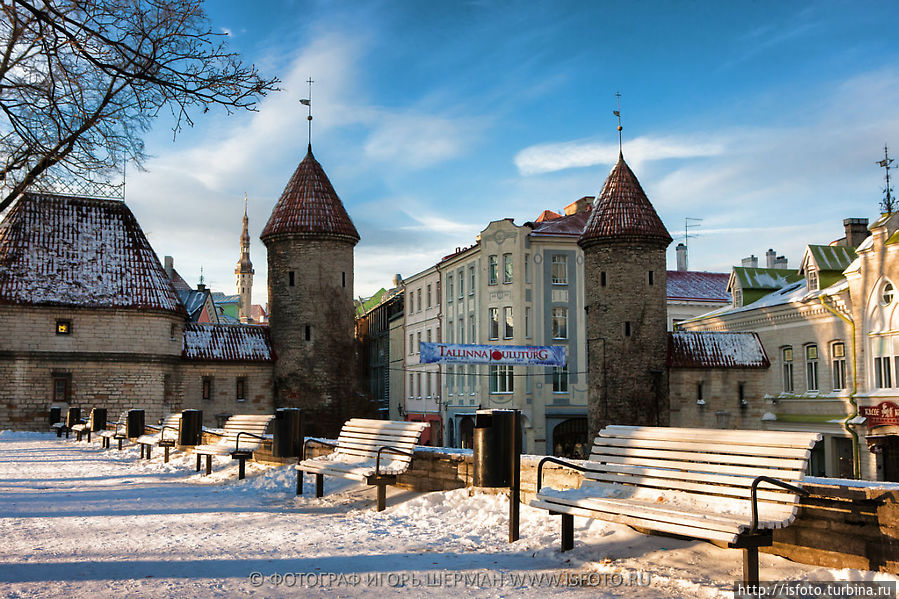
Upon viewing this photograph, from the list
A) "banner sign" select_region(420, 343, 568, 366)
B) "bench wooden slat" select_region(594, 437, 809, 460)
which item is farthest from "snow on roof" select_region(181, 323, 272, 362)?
"bench wooden slat" select_region(594, 437, 809, 460)

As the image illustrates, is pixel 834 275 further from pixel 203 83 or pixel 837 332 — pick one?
pixel 203 83

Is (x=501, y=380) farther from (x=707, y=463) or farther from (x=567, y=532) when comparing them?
(x=707, y=463)

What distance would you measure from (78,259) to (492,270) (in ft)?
66.8

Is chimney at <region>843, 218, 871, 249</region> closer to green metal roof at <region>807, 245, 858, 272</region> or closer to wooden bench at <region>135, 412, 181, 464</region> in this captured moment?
green metal roof at <region>807, 245, 858, 272</region>

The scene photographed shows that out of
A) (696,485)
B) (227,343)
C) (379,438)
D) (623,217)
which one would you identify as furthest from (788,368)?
(696,485)

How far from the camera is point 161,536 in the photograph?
28.1 ft

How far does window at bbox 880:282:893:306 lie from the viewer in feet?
90.5

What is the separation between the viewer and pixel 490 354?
36.5 m

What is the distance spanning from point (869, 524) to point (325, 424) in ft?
108

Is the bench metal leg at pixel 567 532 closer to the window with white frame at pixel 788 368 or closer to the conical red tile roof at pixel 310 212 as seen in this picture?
the window with white frame at pixel 788 368

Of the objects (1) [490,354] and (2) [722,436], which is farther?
(1) [490,354]

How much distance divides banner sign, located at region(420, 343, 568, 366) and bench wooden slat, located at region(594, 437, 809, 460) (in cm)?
2676

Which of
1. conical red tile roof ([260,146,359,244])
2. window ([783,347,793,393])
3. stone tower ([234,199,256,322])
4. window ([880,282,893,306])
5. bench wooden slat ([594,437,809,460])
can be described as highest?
stone tower ([234,199,256,322])

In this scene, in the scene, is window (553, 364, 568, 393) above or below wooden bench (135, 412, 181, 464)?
above
